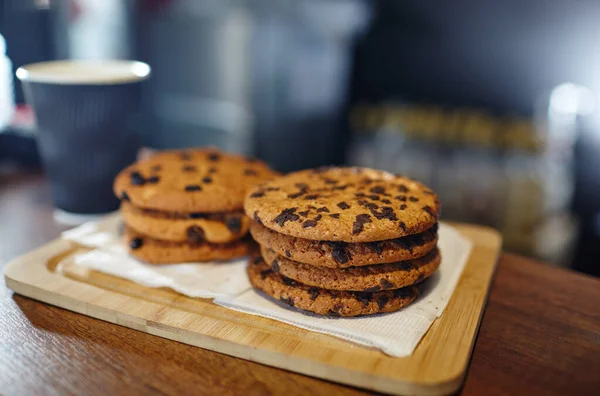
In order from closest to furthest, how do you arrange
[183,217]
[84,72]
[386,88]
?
[183,217]
[84,72]
[386,88]

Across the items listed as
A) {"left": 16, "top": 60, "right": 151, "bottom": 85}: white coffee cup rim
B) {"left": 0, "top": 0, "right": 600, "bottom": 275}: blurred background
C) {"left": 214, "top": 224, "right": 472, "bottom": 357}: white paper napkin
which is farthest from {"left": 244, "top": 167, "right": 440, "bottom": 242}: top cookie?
{"left": 0, "top": 0, "right": 600, "bottom": 275}: blurred background

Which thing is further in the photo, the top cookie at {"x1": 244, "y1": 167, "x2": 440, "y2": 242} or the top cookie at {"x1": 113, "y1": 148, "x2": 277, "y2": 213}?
the top cookie at {"x1": 113, "y1": 148, "x2": 277, "y2": 213}

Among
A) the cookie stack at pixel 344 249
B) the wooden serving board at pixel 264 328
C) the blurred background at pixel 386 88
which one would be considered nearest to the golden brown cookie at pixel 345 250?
the cookie stack at pixel 344 249

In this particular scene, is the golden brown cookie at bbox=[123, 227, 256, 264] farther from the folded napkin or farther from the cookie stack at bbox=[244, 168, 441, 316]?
the cookie stack at bbox=[244, 168, 441, 316]

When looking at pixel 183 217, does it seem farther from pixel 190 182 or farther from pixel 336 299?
pixel 336 299

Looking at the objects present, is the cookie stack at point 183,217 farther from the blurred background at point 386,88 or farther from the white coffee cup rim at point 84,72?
the blurred background at point 386,88

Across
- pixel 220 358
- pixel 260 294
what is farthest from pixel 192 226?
pixel 220 358
